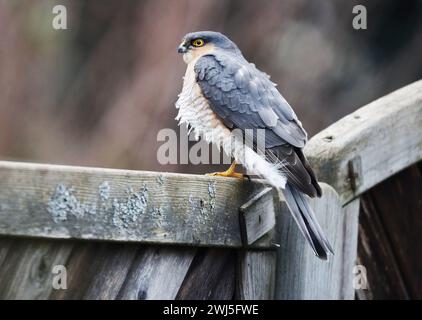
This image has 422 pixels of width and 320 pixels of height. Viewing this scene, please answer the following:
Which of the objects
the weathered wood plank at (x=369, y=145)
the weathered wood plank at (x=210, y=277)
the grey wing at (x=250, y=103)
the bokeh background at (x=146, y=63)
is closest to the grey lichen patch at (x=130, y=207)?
the weathered wood plank at (x=210, y=277)

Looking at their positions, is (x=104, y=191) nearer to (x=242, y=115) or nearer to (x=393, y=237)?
(x=393, y=237)

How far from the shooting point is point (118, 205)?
1.85 metres

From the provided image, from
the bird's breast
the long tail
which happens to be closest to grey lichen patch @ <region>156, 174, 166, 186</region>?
the long tail

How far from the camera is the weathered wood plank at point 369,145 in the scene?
8.46 feet

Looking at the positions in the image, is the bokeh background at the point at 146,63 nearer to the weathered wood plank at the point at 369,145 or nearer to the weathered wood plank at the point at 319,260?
the weathered wood plank at the point at 369,145

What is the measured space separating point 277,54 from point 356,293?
18.3 ft

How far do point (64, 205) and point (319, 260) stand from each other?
3.17ft

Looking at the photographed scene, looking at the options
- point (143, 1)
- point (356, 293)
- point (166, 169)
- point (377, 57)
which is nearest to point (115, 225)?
point (356, 293)

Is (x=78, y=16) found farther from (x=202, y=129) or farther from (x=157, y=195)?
(x=157, y=195)

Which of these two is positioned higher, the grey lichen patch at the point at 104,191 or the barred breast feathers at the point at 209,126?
the barred breast feathers at the point at 209,126

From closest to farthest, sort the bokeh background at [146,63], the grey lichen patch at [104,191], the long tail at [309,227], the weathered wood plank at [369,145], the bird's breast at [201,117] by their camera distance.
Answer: the grey lichen patch at [104,191] → the long tail at [309,227] → the weathered wood plank at [369,145] → the bird's breast at [201,117] → the bokeh background at [146,63]

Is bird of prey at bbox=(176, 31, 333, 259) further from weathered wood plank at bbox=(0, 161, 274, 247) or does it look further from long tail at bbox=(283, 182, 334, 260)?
weathered wood plank at bbox=(0, 161, 274, 247)

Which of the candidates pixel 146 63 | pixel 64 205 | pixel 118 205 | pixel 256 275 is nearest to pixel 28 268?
pixel 64 205

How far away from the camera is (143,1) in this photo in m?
7.93
